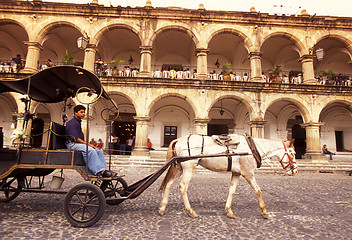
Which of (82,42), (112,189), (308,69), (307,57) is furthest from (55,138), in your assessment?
(307,57)

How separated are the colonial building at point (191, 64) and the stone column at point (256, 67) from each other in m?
0.07

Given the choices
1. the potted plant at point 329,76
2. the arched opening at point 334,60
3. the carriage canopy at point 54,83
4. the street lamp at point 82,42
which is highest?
the arched opening at point 334,60

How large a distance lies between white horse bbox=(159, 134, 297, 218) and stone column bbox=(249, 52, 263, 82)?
9.60m

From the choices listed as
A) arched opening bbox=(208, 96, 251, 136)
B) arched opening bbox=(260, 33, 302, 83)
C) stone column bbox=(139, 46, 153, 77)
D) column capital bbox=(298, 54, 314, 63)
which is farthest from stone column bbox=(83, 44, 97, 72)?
column capital bbox=(298, 54, 314, 63)

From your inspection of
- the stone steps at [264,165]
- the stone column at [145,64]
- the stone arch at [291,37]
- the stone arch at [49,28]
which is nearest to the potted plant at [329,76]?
the stone arch at [291,37]

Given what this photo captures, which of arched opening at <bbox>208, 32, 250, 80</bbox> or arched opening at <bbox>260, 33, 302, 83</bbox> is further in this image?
arched opening at <bbox>208, 32, 250, 80</bbox>

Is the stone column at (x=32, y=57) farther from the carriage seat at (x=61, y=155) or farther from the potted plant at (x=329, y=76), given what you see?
the potted plant at (x=329, y=76)

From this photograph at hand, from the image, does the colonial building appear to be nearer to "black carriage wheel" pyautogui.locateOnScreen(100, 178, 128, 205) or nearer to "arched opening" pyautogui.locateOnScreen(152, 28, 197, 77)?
"arched opening" pyautogui.locateOnScreen(152, 28, 197, 77)

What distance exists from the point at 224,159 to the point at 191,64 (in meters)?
14.2

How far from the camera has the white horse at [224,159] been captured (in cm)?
395

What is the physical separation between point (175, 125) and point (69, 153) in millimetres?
13185

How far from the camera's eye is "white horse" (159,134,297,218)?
155 inches

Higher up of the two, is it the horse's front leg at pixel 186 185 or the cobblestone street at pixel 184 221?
the horse's front leg at pixel 186 185

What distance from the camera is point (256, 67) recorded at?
13.1 m
